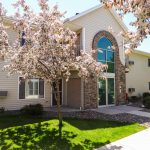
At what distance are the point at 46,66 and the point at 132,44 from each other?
164 inches

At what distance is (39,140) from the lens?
8445 mm

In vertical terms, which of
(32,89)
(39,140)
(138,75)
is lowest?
(39,140)

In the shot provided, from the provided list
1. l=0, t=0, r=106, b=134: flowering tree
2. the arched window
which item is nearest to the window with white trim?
the arched window

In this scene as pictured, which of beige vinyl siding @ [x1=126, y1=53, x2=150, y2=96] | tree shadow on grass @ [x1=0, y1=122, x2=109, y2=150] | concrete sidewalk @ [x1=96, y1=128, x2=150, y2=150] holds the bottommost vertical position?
concrete sidewalk @ [x1=96, y1=128, x2=150, y2=150]

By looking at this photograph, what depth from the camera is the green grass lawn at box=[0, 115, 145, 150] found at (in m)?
7.98

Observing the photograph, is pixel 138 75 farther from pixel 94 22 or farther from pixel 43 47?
pixel 43 47

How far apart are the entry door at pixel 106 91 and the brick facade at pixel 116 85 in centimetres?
49

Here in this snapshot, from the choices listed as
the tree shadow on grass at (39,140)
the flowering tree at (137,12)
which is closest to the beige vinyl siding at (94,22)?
the tree shadow on grass at (39,140)

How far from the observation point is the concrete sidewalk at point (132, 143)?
25.5ft

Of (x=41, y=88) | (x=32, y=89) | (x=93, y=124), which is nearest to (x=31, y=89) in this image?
(x=32, y=89)

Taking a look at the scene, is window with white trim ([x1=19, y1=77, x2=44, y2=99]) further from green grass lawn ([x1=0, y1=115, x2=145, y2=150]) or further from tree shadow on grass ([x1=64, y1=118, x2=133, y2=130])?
tree shadow on grass ([x1=64, y1=118, x2=133, y2=130])

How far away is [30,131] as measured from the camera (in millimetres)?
9688

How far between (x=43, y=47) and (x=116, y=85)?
1239 cm

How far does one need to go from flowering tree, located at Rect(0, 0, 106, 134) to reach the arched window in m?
9.29
